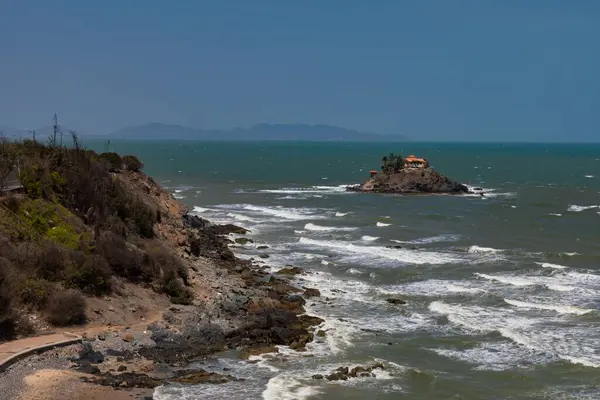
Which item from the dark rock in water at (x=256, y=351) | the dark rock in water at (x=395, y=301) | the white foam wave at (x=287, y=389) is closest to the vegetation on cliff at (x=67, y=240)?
the dark rock in water at (x=256, y=351)

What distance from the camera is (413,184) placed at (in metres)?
85.4

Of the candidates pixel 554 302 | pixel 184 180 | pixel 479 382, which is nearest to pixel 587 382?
pixel 479 382

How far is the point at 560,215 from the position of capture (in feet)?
211

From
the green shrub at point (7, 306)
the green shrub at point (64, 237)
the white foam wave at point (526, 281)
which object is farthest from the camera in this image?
the white foam wave at point (526, 281)

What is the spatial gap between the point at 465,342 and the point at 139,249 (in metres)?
14.5

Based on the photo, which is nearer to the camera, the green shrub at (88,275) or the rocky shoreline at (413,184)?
the green shrub at (88,275)

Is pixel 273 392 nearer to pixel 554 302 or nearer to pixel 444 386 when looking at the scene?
pixel 444 386

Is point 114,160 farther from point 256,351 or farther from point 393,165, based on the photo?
point 393,165

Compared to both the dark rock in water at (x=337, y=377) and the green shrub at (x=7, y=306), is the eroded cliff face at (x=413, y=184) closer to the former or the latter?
the dark rock in water at (x=337, y=377)

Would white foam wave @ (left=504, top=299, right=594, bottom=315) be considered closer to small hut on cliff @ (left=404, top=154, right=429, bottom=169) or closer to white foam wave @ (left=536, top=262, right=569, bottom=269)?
white foam wave @ (left=536, top=262, right=569, bottom=269)

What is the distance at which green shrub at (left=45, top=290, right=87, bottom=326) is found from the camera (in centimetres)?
2128

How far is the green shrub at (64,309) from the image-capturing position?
2128 cm

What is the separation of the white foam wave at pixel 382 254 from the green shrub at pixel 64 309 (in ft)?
70.9

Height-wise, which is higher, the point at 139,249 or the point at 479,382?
the point at 139,249
